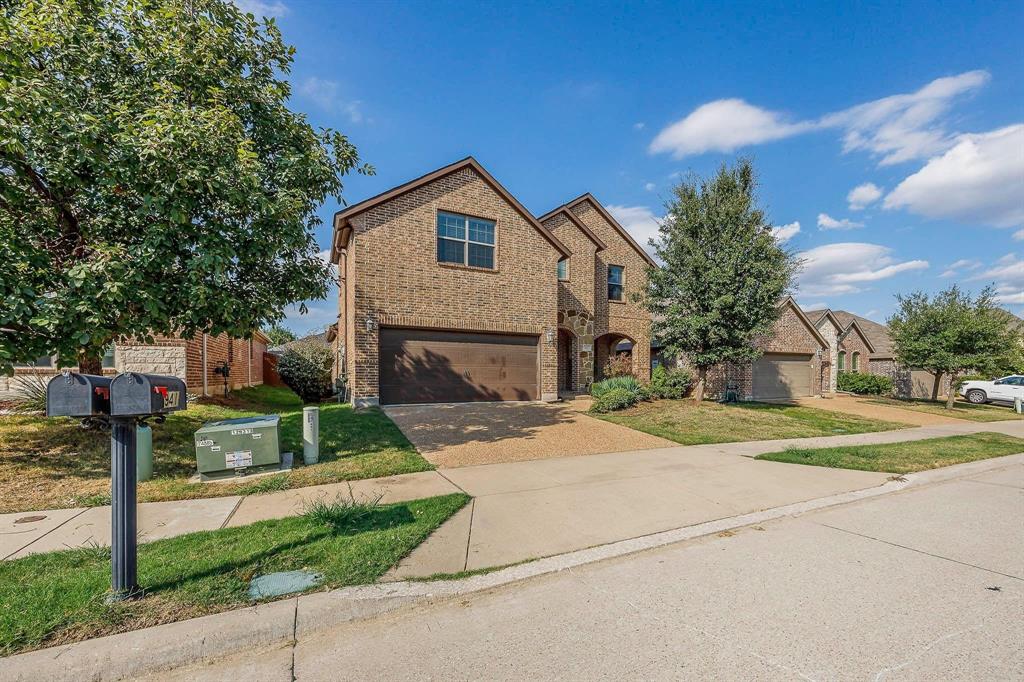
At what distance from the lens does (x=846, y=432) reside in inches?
479

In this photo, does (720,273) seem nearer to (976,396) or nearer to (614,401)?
(614,401)

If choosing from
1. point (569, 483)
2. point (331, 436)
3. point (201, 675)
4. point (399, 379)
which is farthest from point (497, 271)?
point (201, 675)

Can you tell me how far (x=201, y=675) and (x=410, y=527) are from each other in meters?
2.11

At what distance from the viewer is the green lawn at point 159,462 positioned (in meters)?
5.84

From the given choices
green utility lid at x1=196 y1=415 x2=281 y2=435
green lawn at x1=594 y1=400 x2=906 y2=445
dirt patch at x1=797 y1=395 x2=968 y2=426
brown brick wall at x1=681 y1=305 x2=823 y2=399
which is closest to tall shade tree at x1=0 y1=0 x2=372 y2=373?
green utility lid at x1=196 y1=415 x2=281 y2=435

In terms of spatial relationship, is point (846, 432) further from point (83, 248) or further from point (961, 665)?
point (83, 248)

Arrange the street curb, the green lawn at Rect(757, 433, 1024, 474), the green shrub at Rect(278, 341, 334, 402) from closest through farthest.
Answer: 1. the street curb
2. the green lawn at Rect(757, 433, 1024, 474)
3. the green shrub at Rect(278, 341, 334, 402)

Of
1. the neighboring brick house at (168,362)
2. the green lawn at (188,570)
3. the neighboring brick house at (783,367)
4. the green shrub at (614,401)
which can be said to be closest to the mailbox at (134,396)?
the green lawn at (188,570)

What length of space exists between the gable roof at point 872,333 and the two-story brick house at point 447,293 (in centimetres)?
2436

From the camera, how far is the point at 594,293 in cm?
1986

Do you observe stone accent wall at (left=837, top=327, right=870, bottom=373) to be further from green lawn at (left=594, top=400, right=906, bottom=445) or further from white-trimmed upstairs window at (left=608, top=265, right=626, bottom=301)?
→ white-trimmed upstairs window at (left=608, top=265, right=626, bottom=301)

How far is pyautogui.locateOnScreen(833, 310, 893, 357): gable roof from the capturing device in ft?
98.4

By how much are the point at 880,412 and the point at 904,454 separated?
10.6 metres

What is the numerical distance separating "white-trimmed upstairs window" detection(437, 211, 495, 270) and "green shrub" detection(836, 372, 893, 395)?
23.7m
